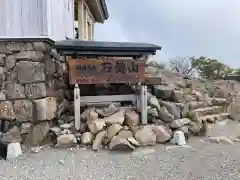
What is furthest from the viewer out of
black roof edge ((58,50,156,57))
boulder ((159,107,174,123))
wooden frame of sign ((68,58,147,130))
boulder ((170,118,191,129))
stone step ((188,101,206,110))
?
stone step ((188,101,206,110))

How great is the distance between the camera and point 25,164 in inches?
190

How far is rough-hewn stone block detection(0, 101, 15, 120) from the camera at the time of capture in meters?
5.92

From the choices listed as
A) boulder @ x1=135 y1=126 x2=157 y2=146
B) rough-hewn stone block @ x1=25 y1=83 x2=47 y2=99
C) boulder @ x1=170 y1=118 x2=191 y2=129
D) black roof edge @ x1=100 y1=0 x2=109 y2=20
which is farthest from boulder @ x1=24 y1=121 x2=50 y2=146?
black roof edge @ x1=100 y1=0 x2=109 y2=20

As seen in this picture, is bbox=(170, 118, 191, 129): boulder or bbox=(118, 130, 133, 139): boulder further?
bbox=(170, 118, 191, 129): boulder

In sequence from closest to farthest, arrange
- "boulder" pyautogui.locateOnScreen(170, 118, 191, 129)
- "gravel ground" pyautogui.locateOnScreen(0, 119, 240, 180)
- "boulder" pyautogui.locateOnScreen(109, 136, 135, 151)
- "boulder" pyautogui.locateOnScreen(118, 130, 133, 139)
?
"gravel ground" pyautogui.locateOnScreen(0, 119, 240, 180) → "boulder" pyautogui.locateOnScreen(109, 136, 135, 151) → "boulder" pyautogui.locateOnScreen(118, 130, 133, 139) → "boulder" pyautogui.locateOnScreen(170, 118, 191, 129)

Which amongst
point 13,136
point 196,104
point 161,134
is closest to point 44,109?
point 13,136

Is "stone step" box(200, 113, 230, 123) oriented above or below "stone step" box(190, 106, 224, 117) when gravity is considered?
below

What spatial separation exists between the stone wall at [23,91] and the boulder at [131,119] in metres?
1.80

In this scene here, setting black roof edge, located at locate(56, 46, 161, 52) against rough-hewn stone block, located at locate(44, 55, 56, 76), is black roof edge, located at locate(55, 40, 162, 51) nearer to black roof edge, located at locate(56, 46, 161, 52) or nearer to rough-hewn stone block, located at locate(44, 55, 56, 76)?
black roof edge, located at locate(56, 46, 161, 52)

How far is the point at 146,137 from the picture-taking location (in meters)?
5.81

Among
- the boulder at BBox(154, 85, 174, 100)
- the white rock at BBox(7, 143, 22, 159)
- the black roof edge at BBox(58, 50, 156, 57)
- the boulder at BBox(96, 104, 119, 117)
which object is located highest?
the black roof edge at BBox(58, 50, 156, 57)

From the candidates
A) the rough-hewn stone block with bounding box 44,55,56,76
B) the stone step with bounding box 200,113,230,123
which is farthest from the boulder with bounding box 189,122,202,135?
the rough-hewn stone block with bounding box 44,55,56,76

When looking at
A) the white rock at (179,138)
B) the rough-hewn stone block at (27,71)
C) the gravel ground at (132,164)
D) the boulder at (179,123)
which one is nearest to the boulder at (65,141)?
the gravel ground at (132,164)

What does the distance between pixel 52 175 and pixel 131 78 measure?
3064mm
